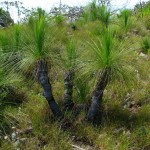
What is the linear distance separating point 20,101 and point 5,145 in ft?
4.88

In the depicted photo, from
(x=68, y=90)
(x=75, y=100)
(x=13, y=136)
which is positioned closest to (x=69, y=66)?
(x=68, y=90)

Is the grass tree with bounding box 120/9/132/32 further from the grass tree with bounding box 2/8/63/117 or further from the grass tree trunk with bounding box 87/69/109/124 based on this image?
the grass tree with bounding box 2/8/63/117

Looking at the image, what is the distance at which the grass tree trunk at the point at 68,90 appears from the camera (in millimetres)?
5242

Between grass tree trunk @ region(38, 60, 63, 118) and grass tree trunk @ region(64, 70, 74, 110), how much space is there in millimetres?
327

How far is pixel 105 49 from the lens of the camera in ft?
15.4

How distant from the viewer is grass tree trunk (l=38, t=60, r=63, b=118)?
489cm

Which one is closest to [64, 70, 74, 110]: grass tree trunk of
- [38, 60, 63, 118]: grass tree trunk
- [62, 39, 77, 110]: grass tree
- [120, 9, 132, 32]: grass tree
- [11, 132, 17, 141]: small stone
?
[62, 39, 77, 110]: grass tree

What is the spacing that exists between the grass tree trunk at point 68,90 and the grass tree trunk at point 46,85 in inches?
12.9

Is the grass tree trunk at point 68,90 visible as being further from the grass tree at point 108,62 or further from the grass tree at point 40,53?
the grass tree at point 108,62

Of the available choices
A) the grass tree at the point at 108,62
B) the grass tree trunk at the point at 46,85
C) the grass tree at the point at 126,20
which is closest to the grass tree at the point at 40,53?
the grass tree trunk at the point at 46,85

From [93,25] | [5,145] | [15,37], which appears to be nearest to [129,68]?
[5,145]

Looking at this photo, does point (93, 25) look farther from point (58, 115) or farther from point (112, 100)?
point (58, 115)

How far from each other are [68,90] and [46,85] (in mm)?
499

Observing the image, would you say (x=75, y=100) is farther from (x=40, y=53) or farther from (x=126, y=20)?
(x=126, y=20)
